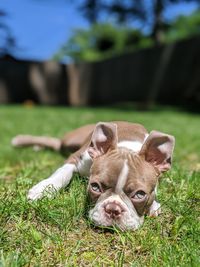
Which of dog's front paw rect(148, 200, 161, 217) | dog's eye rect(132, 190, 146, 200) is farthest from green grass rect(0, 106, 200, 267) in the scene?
dog's eye rect(132, 190, 146, 200)

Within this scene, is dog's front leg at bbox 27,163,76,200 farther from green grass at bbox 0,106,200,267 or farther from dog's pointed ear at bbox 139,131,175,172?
dog's pointed ear at bbox 139,131,175,172

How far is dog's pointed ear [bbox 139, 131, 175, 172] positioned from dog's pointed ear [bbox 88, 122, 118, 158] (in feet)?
0.73

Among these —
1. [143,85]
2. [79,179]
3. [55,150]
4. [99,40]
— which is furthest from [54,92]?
[99,40]

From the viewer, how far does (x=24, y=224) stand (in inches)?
125

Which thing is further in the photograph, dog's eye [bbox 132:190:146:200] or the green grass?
dog's eye [bbox 132:190:146:200]

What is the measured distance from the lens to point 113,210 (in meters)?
3.12

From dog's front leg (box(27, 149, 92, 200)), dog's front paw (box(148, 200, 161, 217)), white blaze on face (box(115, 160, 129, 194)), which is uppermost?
white blaze on face (box(115, 160, 129, 194))

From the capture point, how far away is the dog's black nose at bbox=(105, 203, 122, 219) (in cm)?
311

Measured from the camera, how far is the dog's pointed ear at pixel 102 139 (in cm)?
353

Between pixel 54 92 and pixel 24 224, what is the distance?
53.4 ft

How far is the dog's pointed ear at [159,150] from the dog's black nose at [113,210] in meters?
0.50

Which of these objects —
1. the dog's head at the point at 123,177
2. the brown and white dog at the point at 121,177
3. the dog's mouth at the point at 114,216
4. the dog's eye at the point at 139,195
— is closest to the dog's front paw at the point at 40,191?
the brown and white dog at the point at 121,177

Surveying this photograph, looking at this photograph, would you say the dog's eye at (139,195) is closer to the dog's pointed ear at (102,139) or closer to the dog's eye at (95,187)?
the dog's eye at (95,187)

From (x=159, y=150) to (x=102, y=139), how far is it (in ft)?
1.32
